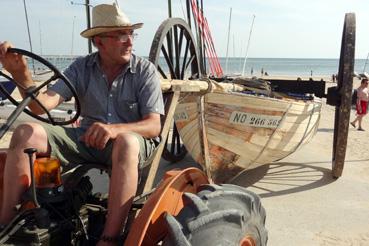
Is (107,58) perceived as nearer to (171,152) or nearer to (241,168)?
(241,168)

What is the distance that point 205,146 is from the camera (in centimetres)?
615

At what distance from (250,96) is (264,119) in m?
0.38

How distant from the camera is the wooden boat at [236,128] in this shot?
604 cm

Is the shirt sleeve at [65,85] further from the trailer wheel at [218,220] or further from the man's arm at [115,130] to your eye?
the trailer wheel at [218,220]

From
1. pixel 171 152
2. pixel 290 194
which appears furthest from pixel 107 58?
pixel 171 152

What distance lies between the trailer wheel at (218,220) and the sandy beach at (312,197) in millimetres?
1961

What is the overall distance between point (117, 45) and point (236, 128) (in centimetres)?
325

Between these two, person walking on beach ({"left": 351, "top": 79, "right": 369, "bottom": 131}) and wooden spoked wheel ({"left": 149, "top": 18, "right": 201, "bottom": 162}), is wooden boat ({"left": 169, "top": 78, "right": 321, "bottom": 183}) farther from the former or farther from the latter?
person walking on beach ({"left": 351, "top": 79, "right": 369, "bottom": 131})

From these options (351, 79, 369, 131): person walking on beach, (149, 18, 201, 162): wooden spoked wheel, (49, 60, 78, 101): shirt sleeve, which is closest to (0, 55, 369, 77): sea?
(351, 79, 369, 131): person walking on beach

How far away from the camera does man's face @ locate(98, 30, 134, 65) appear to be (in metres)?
3.15

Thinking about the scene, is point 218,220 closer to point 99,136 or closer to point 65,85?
point 99,136

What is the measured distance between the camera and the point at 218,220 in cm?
237

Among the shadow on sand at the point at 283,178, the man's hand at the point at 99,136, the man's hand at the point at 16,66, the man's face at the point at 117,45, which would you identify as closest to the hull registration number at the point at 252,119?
the shadow on sand at the point at 283,178

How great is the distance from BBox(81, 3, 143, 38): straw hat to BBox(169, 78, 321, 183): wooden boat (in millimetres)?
2803
